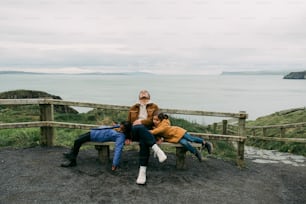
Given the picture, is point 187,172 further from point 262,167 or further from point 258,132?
point 258,132

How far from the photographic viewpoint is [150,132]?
5875mm

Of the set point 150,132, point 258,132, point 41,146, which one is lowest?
point 258,132

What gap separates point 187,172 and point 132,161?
120 cm

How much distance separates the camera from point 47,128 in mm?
7457

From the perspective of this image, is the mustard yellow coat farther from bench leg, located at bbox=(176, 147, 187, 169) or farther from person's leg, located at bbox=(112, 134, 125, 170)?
person's leg, located at bbox=(112, 134, 125, 170)

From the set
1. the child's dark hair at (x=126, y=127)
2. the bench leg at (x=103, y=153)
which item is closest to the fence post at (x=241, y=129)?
the child's dark hair at (x=126, y=127)

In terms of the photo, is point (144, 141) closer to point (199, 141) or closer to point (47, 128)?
point (199, 141)

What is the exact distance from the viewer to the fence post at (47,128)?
723 centimetres

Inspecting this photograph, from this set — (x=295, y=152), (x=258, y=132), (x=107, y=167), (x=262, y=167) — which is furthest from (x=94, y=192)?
(x=258, y=132)

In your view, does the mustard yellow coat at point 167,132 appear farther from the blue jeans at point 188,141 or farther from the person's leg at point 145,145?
the person's leg at point 145,145

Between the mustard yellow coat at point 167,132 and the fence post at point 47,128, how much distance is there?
269 cm

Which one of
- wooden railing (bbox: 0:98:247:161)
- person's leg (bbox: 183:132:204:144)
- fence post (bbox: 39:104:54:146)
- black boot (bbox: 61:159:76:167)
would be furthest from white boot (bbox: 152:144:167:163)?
fence post (bbox: 39:104:54:146)

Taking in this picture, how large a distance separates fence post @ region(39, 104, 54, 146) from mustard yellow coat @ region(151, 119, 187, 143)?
269 cm

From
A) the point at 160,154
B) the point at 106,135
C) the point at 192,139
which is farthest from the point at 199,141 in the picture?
the point at 106,135
